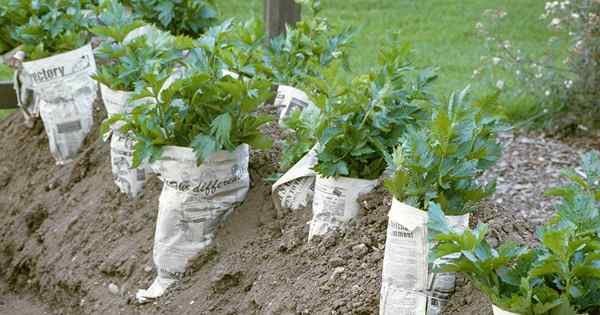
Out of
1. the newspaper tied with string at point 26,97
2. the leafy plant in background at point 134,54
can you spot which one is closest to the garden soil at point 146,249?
the newspaper tied with string at point 26,97

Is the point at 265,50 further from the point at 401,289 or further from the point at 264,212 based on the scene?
the point at 401,289

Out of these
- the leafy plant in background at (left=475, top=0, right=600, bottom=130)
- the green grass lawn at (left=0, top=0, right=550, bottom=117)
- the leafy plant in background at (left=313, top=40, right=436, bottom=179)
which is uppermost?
the leafy plant in background at (left=313, top=40, right=436, bottom=179)

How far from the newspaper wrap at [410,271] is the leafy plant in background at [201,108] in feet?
3.20

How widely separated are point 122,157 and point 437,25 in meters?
6.47

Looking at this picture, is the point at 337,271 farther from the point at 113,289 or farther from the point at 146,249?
the point at 113,289

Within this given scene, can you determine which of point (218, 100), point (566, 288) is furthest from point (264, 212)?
point (566, 288)

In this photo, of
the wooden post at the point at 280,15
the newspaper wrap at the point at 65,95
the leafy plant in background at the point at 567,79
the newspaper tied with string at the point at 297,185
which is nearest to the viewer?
the newspaper tied with string at the point at 297,185

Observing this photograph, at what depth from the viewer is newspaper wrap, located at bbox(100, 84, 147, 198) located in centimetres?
445

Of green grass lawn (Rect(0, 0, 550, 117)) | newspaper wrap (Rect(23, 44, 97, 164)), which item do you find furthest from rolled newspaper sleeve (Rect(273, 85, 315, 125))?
green grass lawn (Rect(0, 0, 550, 117))

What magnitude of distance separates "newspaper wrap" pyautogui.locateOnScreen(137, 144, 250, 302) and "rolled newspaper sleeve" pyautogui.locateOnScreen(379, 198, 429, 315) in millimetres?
1085

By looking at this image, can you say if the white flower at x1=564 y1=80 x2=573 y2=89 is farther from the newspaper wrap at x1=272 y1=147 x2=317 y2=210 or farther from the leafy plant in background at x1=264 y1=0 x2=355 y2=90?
the newspaper wrap at x1=272 y1=147 x2=317 y2=210

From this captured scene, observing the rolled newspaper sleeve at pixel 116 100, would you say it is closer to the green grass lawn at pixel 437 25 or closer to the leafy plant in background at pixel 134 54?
the leafy plant in background at pixel 134 54

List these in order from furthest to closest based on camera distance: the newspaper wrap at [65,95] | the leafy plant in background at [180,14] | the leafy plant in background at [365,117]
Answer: the leafy plant in background at [180,14]
the newspaper wrap at [65,95]
the leafy plant in background at [365,117]

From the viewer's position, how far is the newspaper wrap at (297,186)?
3627 millimetres
